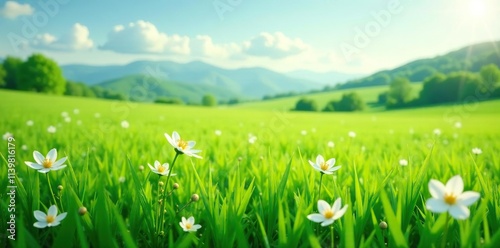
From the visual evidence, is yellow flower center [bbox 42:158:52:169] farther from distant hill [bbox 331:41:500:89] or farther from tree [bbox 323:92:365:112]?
distant hill [bbox 331:41:500:89]

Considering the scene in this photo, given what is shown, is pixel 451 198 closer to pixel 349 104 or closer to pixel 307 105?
pixel 307 105

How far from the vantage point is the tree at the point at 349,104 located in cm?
7406

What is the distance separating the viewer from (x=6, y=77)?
5566 centimetres

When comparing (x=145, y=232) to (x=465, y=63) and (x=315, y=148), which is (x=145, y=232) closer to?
(x=315, y=148)

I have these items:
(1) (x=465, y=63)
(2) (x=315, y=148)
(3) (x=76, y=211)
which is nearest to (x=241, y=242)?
(3) (x=76, y=211)

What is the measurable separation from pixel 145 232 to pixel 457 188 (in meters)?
1.43

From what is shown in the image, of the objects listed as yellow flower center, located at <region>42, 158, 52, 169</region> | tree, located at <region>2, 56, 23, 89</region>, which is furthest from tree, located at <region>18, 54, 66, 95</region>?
yellow flower center, located at <region>42, 158, 52, 169</region>

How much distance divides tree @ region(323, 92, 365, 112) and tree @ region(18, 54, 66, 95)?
57.5 metres

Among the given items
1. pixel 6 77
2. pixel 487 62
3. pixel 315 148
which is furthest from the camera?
pixel 487 62

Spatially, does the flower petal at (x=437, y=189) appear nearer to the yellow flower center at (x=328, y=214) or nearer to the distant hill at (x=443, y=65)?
the yellow flower center at (x=328, y=214)

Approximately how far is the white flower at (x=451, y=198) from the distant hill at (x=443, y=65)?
103 metres

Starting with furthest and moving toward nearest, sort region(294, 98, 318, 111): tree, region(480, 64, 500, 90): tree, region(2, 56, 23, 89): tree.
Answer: region(294, 98, 318, 111): tree
region(480, 64, 500, 90): tree
region(2, 56, 23, 89): tree

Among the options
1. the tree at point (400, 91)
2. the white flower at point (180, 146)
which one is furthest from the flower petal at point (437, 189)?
the tree at point (400, 91)

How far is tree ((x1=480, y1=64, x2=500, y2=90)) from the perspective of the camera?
66.7 m
